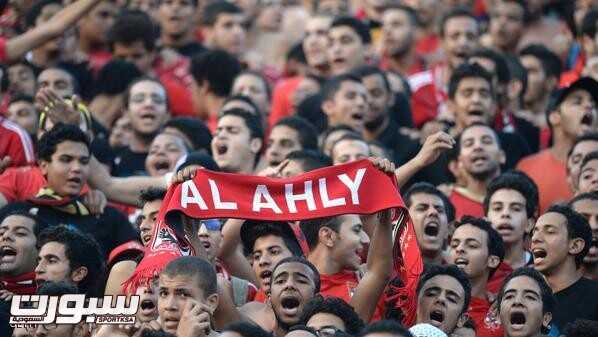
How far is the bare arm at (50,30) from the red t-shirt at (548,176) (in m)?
4.04

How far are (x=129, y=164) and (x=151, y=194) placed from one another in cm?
308

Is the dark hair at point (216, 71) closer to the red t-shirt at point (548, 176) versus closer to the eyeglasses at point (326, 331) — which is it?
the red t-shirt at point (548, 176)

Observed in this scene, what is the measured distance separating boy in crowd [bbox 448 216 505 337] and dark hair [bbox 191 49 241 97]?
520cm

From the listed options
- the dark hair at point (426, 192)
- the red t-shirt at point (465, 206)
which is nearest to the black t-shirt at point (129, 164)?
the red t-shirt at point (465, 206)

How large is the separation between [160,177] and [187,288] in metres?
3.56

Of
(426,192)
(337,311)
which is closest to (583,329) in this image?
(337,311)

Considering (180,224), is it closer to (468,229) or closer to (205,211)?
(205,211)

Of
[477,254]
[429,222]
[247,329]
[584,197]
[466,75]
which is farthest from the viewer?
[466,75]

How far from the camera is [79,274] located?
1562 cm

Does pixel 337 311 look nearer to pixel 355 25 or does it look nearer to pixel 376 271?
pixel 376 271

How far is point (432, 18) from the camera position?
24172mm

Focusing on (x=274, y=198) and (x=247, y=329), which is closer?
(x=247, y=329)

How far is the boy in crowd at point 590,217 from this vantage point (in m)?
16.5

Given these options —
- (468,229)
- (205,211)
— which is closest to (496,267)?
(468,229)
